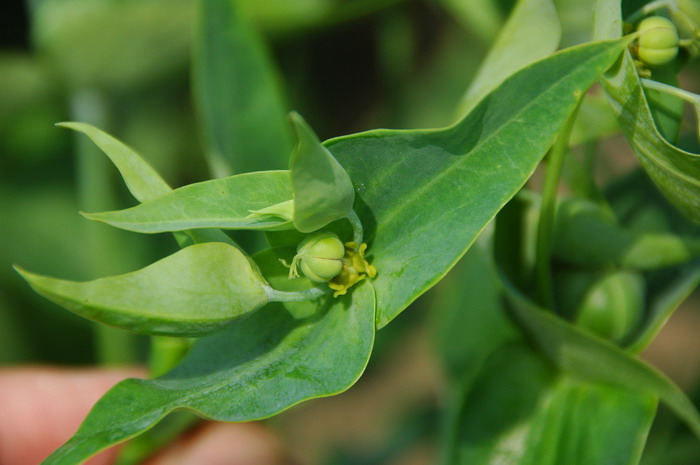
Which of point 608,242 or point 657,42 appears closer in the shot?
point 657,42

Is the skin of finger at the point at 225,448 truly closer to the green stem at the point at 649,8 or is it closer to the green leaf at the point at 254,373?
the green leaf at the point at 254,373

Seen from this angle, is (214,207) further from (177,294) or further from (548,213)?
(548,213)

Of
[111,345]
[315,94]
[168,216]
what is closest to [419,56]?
[315,94]

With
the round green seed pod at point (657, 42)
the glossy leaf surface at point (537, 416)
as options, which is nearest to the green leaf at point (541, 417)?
the glossy leaf surface at point (537, 416)

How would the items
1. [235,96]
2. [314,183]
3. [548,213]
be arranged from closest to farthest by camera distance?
[314,183]
[548,213]
[235,96]

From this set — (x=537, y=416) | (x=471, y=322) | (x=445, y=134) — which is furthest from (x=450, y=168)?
(x=471, y=322)

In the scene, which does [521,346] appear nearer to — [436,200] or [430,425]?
[436,200]
